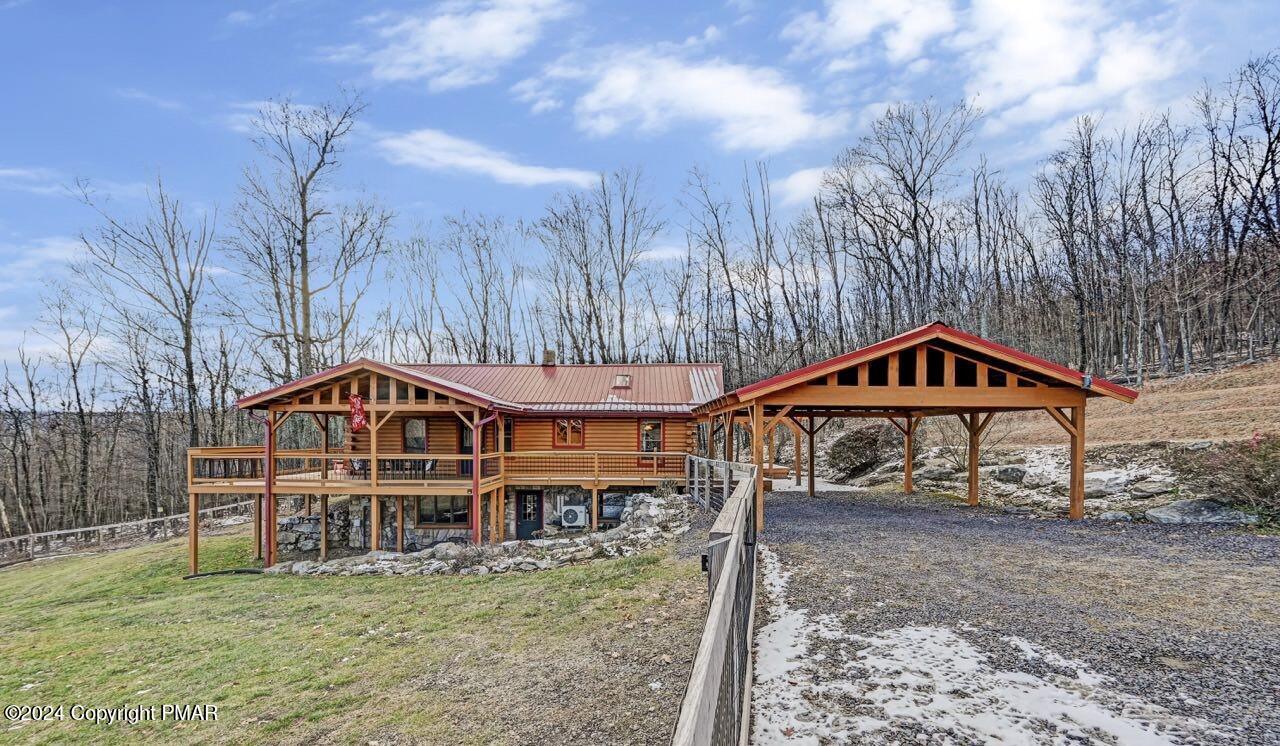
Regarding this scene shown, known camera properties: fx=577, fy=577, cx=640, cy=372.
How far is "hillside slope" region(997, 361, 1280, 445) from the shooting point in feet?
46.2

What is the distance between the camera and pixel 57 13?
14742 millimetres

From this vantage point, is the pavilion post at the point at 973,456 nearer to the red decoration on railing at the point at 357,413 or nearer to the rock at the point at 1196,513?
the rock at the point at 1196,513

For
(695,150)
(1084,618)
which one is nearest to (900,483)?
(1084,618)

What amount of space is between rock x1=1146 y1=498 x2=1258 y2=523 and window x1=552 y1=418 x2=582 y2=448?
14.4m

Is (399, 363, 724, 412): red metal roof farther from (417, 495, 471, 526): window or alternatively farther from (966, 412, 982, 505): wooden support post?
(966, 412, 982, 505): wooden support post

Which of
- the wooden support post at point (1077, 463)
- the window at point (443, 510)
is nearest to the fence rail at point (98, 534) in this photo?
the window at point (443, 510)

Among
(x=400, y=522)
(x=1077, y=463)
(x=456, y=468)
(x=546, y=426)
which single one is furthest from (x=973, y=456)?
(x=400, y=522)

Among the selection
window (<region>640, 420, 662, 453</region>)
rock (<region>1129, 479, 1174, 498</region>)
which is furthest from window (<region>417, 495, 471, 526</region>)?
rock (<region>1129, 479, 1174, 498</region>)

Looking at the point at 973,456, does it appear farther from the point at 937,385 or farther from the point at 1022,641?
the point at 1022,641

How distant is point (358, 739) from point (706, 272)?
106ft

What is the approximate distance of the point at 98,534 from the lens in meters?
21.5

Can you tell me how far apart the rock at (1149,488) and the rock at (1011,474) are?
3.37 meters

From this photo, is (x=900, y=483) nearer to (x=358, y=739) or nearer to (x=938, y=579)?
(x=938, y=579)

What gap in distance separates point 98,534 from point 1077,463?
30701mm
